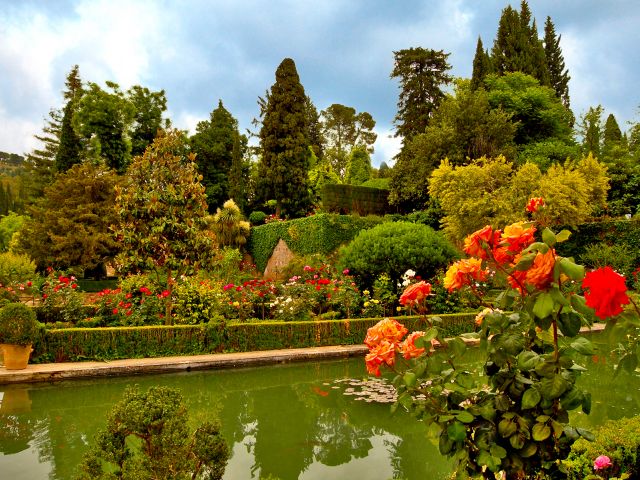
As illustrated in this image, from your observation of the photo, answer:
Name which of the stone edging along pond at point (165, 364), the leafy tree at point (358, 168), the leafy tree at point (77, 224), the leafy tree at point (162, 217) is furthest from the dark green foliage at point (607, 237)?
the leafy tree at point (77, 224)

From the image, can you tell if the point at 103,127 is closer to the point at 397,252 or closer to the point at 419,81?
the point at 419,81

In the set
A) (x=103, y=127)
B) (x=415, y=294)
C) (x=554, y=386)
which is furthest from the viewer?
(x=103, y=127)

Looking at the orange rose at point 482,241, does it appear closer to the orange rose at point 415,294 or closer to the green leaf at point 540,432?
the orange rose at point 415,294

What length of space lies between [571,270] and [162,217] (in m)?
8.06

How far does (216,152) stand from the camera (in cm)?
3006

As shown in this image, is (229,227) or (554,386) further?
(229,227)

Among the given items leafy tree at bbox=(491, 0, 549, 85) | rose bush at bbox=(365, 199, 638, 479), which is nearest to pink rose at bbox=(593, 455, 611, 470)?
rose bush at bbox=(365, 199, 638, 479)

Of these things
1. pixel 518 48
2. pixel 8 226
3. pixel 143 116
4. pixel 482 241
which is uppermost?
pixel 518 48

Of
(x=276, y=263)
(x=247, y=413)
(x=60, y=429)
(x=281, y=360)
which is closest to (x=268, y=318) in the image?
(x=281, y=360)

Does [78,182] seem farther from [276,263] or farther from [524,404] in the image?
[524,404]

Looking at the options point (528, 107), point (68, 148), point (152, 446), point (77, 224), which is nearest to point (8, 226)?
point (68, 148)

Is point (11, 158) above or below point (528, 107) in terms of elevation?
above

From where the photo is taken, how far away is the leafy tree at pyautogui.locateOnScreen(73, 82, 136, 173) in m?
25.5

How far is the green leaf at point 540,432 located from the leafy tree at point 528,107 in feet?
76.3
